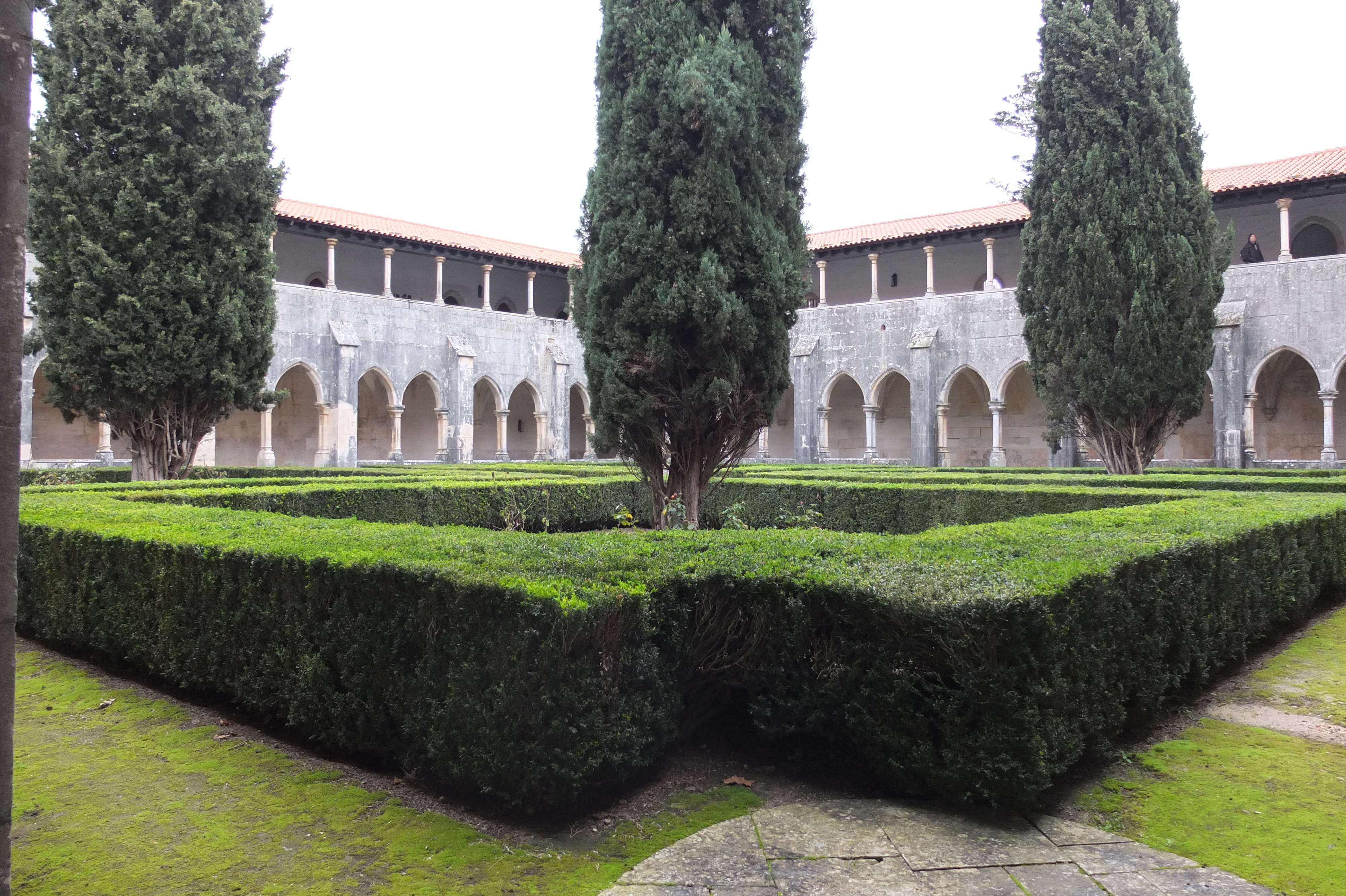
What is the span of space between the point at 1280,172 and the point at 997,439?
8411mm

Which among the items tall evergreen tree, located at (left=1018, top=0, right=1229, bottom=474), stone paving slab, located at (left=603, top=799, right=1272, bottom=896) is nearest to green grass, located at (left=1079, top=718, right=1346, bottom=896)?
stone paving slab, located at (left=603, top=799, right=1272, bottom=896)

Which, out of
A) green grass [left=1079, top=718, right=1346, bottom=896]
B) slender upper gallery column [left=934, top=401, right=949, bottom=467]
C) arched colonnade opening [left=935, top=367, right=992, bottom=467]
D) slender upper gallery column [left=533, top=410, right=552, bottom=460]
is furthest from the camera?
slender upper gallery column [left=533, top=410, right=552, bottom=460]

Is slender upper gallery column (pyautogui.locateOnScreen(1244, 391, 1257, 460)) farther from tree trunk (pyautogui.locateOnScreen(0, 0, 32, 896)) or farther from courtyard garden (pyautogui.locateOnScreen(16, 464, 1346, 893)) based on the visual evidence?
tree trunk (pyautogui.locateOnScreen(0, 0, 32, 896))

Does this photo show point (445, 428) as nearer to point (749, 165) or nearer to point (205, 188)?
point (205, 188)

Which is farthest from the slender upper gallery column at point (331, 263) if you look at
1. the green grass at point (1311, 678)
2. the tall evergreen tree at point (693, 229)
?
the green grass at point (1311, 678)

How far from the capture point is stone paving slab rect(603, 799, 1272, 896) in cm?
256

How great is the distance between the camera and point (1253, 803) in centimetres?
322

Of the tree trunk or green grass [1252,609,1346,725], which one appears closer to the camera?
the tree trunk

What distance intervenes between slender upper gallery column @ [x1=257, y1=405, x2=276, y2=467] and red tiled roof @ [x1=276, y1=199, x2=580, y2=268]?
16.2 ft

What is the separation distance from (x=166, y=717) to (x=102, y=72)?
9.72 meters

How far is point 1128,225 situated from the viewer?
47.5 ft

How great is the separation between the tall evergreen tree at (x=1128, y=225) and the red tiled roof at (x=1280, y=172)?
184 inches

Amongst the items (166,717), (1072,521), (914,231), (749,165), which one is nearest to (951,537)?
(1072,521)

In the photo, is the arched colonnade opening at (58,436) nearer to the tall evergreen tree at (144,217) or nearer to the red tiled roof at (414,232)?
the red tiled roof at (414,232)
